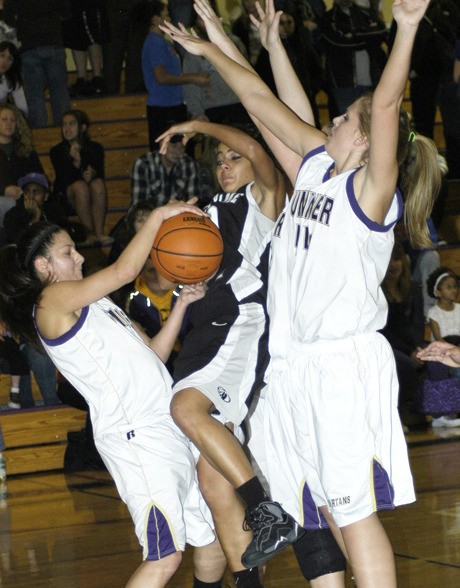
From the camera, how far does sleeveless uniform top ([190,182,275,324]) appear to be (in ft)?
15.4

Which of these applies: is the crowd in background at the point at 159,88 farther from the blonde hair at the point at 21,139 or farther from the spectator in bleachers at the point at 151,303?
the spectator in bleachers at the point at 151,303

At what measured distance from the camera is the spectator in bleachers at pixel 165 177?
962 cm

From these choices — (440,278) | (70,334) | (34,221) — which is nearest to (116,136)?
(34,221)

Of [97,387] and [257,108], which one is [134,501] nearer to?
[97,387]

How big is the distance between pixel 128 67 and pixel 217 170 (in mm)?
7674

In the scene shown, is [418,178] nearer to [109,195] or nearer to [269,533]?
[269,533]

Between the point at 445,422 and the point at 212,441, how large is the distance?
5055 mm

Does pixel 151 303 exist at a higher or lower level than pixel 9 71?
lower

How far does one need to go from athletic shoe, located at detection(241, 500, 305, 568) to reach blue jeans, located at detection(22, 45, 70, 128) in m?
7.97

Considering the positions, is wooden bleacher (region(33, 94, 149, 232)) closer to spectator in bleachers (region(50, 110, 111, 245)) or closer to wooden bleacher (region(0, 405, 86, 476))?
spectator in bleachers (region(50, 110, 111, 245))

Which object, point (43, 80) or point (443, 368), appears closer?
Answer: point (443, 368)

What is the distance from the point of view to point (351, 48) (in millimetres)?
11430

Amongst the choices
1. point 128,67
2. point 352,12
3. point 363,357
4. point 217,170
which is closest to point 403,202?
point 363,357

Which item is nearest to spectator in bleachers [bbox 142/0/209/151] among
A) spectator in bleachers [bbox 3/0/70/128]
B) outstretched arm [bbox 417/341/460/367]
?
spectator in bleachers [bbox 3/0/70/128]
